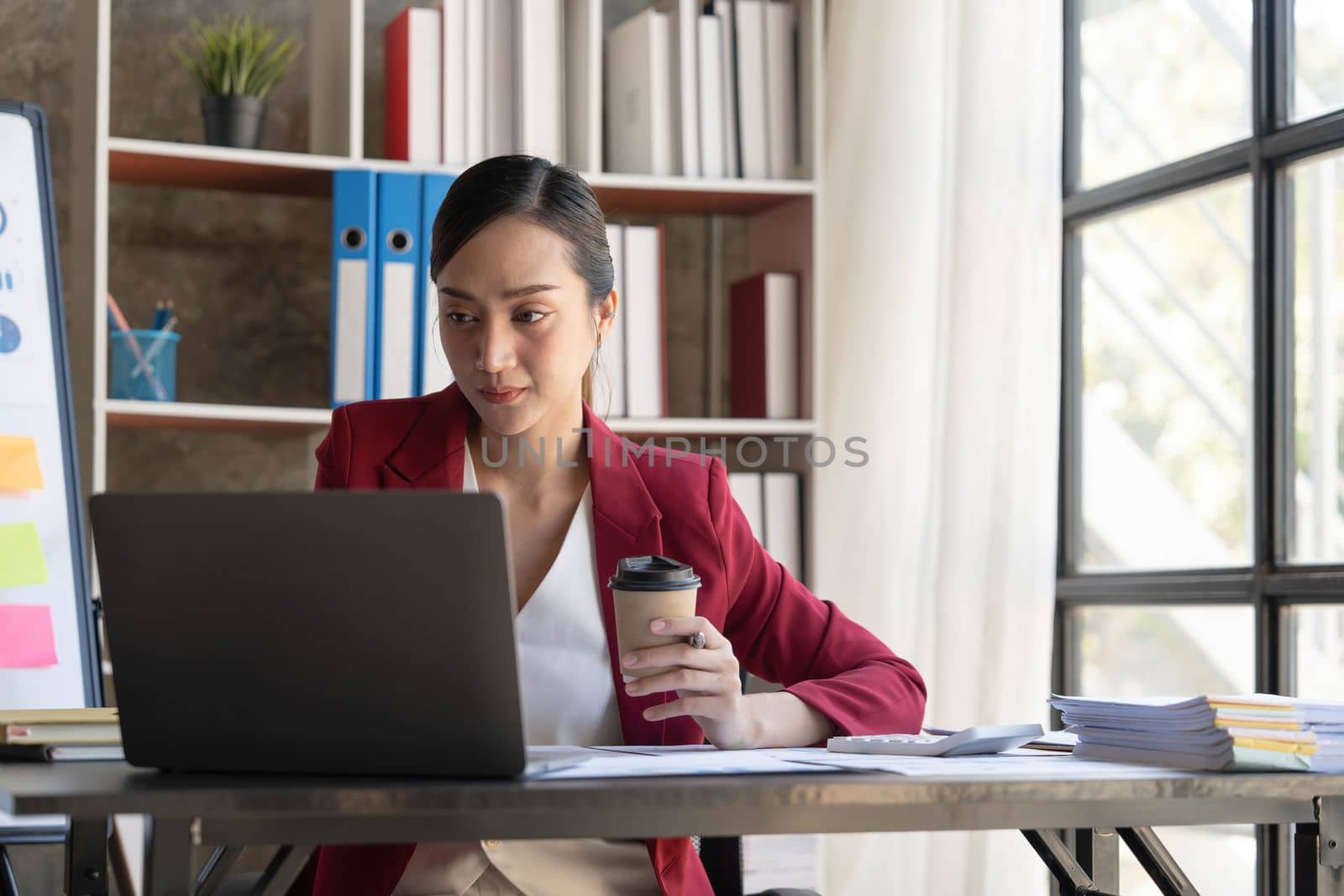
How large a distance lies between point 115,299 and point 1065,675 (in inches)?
77.0

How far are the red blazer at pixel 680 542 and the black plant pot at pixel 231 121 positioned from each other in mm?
1199

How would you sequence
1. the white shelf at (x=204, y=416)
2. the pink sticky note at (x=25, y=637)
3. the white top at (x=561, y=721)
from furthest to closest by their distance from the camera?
the white shelf at (x=204, y=416) < the pink sticky note at (x=25, y=637) < the white top at (x=561, y=721)

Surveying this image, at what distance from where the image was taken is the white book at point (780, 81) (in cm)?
294

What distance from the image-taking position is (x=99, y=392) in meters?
2.51

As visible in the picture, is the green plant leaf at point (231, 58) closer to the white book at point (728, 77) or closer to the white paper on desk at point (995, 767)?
the white book at point (728, 77)

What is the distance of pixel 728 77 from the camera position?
2.91 metres

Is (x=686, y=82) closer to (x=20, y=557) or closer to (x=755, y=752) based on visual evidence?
(x=20, y=557)

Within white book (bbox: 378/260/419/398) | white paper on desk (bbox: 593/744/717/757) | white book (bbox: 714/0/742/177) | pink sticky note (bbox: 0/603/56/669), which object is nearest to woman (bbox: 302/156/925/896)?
white paper on desk (bbox: 593/744/717/757)

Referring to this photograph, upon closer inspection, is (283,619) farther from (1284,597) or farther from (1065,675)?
(1065,675)

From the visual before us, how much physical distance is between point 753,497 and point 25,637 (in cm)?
130

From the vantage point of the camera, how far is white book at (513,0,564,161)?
2.79 metres

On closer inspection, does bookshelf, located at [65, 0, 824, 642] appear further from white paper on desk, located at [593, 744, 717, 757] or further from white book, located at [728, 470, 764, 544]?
white paper on desk, located at [593, 744, 717, 757]

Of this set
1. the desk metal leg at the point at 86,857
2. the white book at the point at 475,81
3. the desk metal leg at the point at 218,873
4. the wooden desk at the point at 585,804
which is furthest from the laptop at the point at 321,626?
the white book at the point at 475,81

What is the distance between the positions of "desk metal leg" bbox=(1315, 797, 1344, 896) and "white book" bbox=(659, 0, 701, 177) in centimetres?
198
